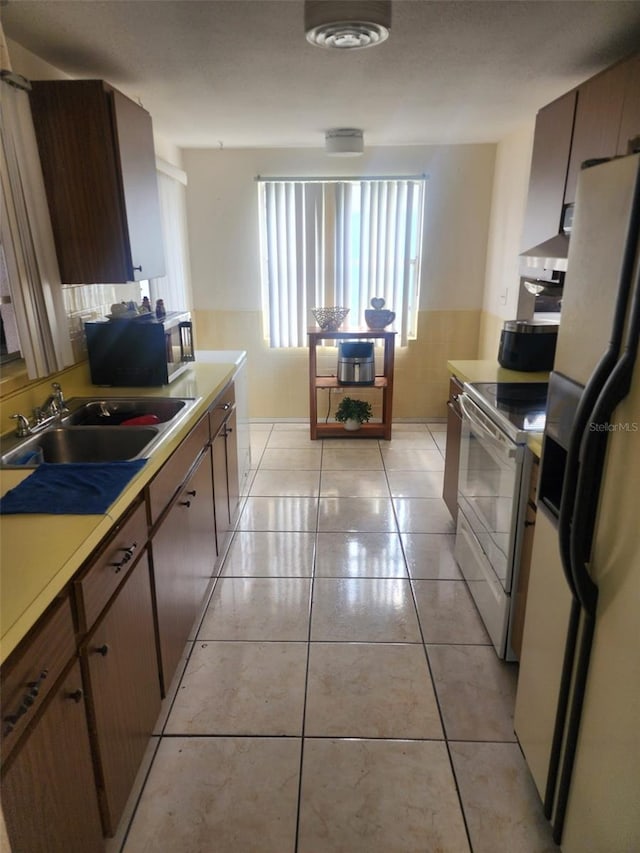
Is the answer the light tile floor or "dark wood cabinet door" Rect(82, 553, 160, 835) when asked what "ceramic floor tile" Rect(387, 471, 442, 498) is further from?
"dark wood cabinet door" Rect(82, 553, 160, 835)

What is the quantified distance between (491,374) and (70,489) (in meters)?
2.10

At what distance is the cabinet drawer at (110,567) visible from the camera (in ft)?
4.01

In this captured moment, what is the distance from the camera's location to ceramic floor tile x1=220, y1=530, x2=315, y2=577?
2719 millimetres

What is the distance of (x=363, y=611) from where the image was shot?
241cm

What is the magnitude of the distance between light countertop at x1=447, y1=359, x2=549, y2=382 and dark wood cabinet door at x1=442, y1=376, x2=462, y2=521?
0.21 feet

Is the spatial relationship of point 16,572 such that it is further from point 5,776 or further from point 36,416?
point 36,416

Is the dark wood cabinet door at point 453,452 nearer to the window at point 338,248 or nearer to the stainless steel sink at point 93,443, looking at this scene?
the stainless steel sink at point 93,443

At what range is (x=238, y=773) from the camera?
5.46 ft

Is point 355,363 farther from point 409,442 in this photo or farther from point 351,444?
point 409,442

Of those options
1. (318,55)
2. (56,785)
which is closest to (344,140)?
(318,55)

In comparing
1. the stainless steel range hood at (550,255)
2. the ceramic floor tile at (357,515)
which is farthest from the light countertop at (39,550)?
the stainless steel range hood at (550,255)

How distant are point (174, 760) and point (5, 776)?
37.5 inches

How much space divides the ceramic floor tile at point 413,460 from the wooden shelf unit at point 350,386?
11.3 inches

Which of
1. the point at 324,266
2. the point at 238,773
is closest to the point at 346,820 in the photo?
the point at 238,773
